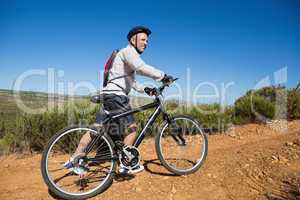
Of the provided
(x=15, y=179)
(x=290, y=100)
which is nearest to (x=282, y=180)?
(x=15, y=179)

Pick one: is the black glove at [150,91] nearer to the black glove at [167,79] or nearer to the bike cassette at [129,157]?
the black glove at [167,79]

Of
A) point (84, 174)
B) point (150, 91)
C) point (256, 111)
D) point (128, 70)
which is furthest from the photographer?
point (256, 111)

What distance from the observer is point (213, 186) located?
131 inches

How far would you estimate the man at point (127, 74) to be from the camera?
3.34 meters

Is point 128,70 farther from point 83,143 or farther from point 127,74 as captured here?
point 83,143

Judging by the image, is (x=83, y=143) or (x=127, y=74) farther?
(x=127, y=74)

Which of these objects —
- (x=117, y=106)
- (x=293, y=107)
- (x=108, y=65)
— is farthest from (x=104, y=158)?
(x=293, y=107)

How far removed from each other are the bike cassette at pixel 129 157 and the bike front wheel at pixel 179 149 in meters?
0.31

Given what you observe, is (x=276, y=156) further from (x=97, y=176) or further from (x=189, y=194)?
(x=97, y=176)

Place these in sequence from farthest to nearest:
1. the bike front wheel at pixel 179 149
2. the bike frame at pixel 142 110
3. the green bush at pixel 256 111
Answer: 1. the green bush at pixel 256 111
2. the bike front wheel at pixel 179 149
3. the bike frame at pixel 142 110

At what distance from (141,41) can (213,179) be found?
2099mm

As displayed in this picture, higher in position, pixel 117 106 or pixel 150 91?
pixel 150 91

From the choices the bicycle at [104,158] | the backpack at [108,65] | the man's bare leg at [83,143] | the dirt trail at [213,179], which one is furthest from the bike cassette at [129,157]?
→ the backpack at [108,65]

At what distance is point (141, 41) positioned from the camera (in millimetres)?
3490
